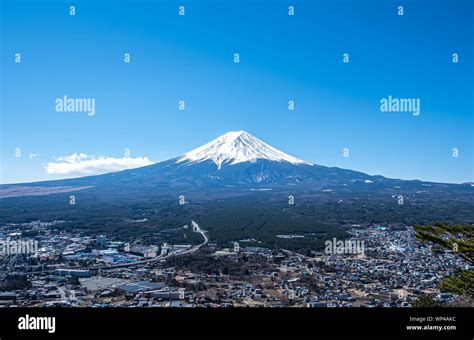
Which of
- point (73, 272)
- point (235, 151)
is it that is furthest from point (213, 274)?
point (235, 151)

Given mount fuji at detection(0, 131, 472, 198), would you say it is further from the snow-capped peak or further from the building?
the building

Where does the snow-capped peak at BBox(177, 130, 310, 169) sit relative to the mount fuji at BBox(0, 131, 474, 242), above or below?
above

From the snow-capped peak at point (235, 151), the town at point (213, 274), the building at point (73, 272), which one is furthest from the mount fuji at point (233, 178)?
the building at point (73, 272)

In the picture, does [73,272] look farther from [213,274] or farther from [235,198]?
[235,198]

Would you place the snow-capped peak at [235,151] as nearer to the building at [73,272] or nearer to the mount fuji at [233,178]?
the mount fuji at [233,178]

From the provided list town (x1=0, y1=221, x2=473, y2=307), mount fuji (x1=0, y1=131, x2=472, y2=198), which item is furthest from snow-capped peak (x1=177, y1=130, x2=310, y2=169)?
town (x1=0, y1=221, x2=473, y2=307)

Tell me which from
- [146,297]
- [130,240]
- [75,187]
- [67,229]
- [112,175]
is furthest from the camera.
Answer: [112,175]

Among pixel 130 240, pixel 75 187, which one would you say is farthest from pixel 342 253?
pixel 75 187
